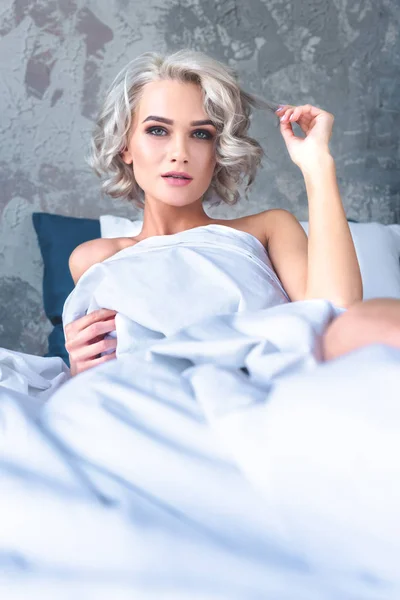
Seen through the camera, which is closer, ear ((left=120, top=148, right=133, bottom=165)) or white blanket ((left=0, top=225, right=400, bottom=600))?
white blanket ((left=0, top=225, right=400, bottom=600))

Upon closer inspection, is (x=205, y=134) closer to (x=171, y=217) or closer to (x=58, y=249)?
(x=171, y=217)

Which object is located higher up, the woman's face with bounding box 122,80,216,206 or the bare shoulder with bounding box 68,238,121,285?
the woman's face with bounding box 122,80,216,206

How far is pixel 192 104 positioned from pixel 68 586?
1.31 meters

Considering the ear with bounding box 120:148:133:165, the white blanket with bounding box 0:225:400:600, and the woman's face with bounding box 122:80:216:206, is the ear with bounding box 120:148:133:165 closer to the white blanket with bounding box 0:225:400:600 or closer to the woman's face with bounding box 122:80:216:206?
the woman's face with bounding box 122:80:216:206

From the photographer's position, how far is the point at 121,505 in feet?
2.18

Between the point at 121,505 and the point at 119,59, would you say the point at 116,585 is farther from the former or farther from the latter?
the point at 119,59

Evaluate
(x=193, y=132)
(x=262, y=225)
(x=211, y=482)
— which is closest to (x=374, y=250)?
(x=262, y=225)

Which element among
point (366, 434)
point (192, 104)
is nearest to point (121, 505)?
point (366, 434)

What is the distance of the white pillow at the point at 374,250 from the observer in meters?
2.19

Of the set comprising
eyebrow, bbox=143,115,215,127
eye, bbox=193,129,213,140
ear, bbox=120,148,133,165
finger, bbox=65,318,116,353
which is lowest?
finger, bbox=65,318,116,353

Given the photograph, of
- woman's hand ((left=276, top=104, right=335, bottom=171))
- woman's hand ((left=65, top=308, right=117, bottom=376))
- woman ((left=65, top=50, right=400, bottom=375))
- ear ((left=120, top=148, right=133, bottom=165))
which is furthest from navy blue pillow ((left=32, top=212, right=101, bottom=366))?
woman's hand ((left=276, top=104, right=335, bottom=171))

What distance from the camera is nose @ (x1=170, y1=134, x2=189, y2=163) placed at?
5.45 ft

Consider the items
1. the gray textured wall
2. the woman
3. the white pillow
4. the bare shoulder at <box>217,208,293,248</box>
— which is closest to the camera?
the woman

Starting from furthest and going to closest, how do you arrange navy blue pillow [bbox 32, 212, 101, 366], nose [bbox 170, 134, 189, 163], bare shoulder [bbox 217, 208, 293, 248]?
navy blue pillow [bbox 32, 212, 101, 366] < bare shoulder [bbox 217, 208, 293, 248] < nose [bbox 170, 134, 189, 163]
